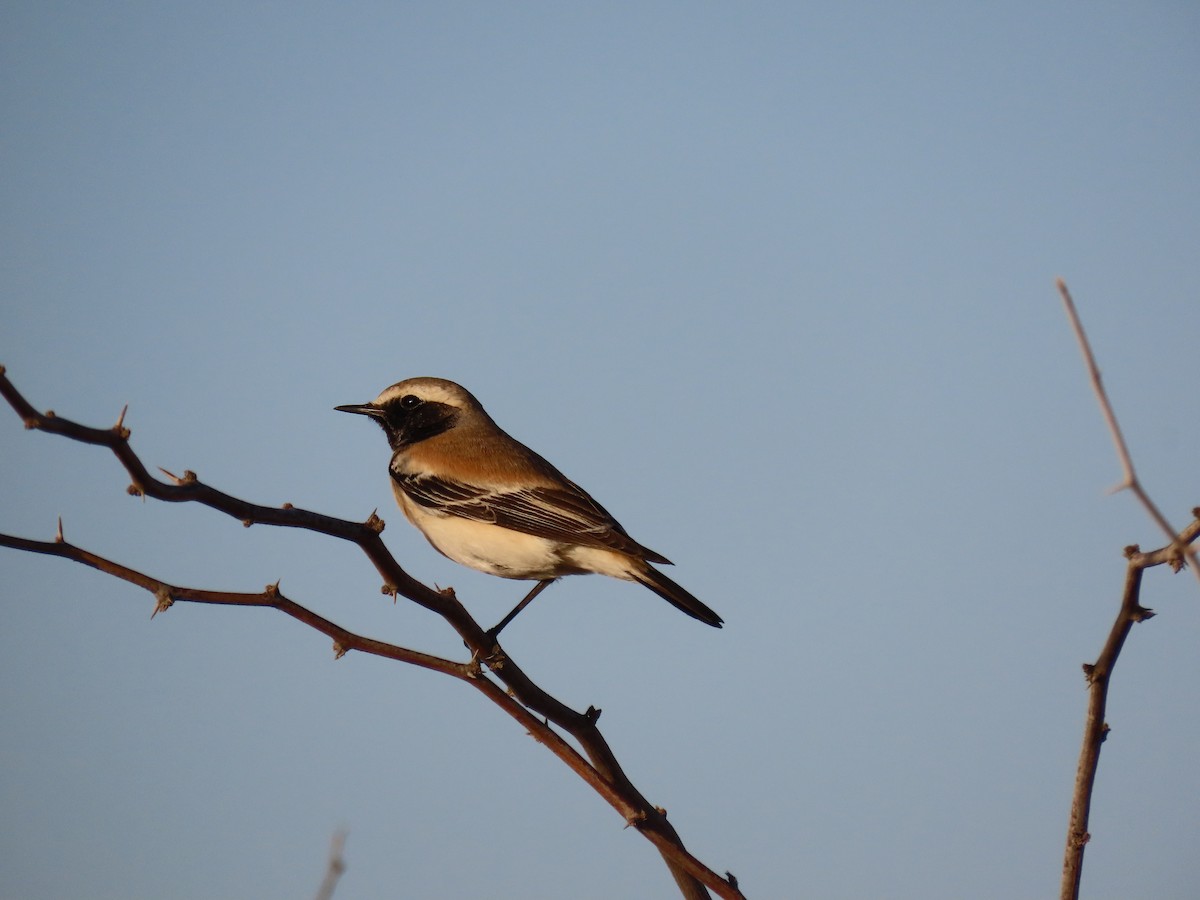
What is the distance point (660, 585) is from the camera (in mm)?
7113

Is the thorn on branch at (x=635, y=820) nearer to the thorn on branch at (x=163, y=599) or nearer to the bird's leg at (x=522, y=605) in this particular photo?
the thorn on branch at (x=163, y=599)

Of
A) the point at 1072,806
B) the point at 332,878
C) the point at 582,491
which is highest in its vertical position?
the point at 582,491

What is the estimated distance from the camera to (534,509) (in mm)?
8109

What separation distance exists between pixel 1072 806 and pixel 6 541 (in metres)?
3.14

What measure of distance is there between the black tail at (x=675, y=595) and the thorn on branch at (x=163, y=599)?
3.77 metres

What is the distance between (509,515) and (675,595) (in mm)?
1623

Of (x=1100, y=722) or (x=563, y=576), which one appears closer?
(x=1100, y=722)

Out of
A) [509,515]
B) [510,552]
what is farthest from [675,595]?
[509,515]

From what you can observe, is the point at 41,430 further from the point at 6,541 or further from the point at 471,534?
the point at 471,534

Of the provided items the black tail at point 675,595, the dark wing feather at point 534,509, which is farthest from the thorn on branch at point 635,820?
the dark wing feather at point 534,509

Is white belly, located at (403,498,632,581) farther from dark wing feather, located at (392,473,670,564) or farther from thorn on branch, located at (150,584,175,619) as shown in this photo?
thorn on branch, located at (150,584,175,619)

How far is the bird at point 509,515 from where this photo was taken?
7492mm

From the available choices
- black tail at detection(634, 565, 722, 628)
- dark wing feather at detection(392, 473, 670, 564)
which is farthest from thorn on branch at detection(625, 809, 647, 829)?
dark wing feather at detection(392, 473, 670, 564)

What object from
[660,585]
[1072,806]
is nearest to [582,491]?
[660,585]
